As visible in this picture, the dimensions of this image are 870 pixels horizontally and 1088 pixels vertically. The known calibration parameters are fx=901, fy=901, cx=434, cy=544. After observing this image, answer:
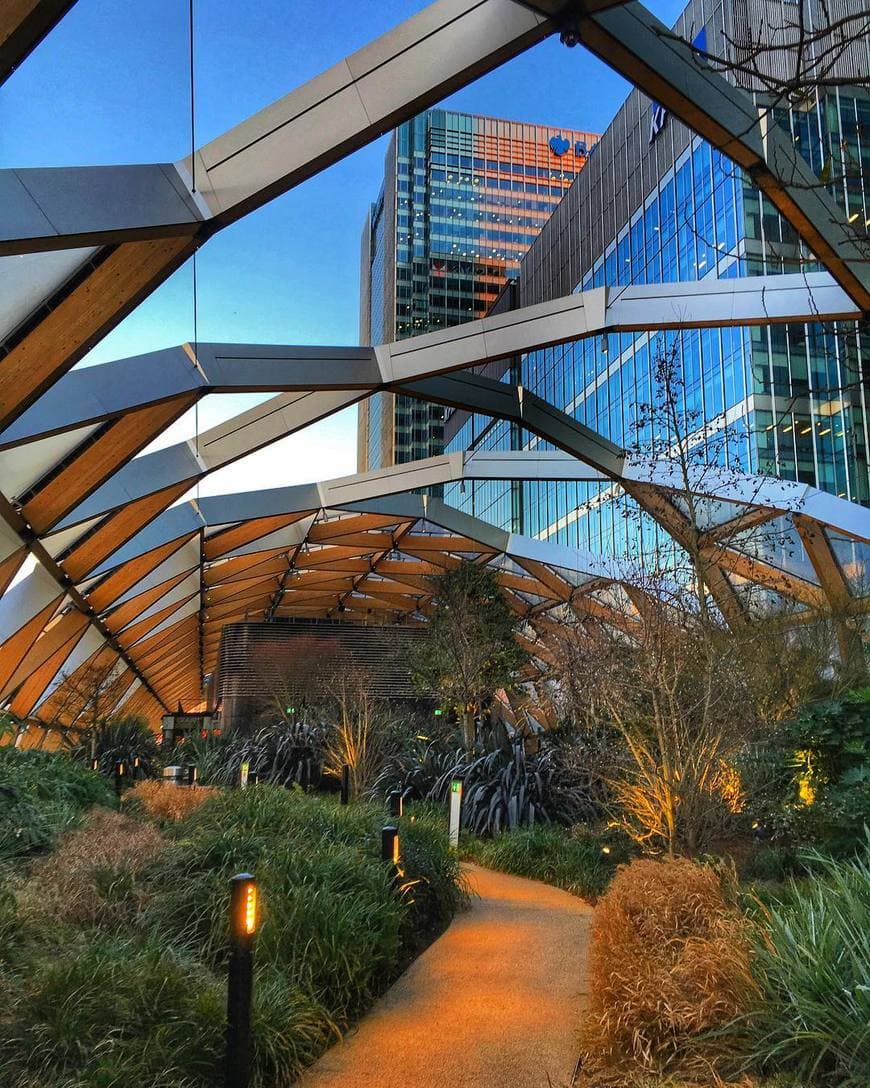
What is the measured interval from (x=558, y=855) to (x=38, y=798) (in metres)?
5.54

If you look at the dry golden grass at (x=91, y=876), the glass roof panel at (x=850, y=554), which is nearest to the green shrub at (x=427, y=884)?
the dry golden grass at (x=91, y=876)

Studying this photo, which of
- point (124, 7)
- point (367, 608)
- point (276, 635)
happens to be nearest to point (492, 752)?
point (124, 7)

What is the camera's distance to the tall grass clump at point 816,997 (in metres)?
3.30

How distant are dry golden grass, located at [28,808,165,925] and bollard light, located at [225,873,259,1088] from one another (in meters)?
2.07

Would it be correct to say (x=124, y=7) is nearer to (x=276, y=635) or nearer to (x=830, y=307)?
(x=830, y=307)

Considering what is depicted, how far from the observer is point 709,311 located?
1181 cm

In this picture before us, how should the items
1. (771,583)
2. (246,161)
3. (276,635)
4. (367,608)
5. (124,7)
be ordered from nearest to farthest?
(124,7)
(246,161)
(771,583)
(276,635)
(367,608)

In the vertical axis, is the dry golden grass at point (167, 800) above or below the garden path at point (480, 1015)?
above

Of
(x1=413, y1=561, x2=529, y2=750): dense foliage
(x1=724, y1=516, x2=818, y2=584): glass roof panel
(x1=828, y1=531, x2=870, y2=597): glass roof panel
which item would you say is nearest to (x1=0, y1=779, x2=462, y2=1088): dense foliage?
(x1=413, y1=561, x2=529, y2=750): dense foliage

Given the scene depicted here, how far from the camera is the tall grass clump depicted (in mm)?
3305

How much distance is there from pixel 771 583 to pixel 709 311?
676 cm

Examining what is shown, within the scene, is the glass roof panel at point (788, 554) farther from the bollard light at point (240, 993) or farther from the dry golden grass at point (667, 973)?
the bollard light at point (240, 993)

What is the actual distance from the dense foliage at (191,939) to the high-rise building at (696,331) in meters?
9.51

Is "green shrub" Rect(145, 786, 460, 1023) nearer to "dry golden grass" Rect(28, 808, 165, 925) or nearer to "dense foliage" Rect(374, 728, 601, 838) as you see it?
"dry golden grass" Rect(28, 808, 165, 925)
